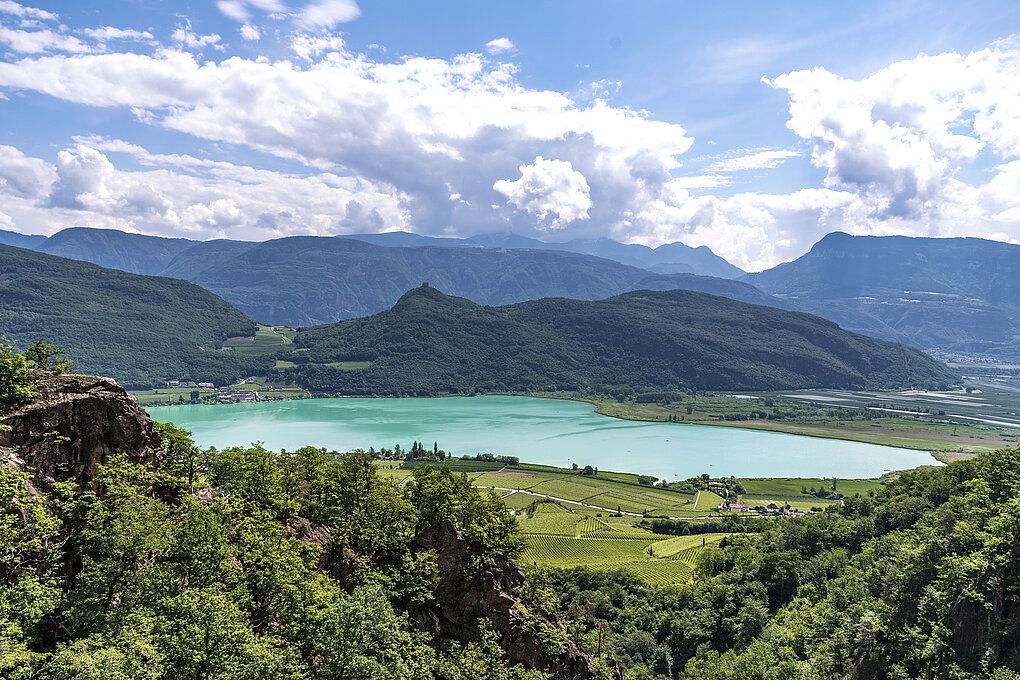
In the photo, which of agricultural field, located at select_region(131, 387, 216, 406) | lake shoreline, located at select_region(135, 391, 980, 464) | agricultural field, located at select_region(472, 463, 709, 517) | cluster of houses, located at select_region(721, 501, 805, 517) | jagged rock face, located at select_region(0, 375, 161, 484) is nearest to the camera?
jagged rock face, located at select_region(0, 375, 161, 484)

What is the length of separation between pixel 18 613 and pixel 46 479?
442 centimetres

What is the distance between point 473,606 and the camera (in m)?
21.2

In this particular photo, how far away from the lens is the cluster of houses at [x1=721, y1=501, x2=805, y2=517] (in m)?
81.4

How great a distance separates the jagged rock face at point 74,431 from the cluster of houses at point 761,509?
82695 millimetres

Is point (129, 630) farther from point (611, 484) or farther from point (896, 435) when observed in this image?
point (896, 435)

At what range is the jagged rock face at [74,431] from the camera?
15219mm

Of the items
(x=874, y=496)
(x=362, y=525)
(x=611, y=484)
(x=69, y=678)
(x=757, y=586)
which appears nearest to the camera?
(x=69, y=678)

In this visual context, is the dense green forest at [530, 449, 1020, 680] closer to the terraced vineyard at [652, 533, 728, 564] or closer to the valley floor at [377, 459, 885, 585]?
the terraced vineyard at [652, 533, 728, 564]

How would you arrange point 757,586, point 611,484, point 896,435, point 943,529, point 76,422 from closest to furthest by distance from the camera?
point 76,422 < point 943,529 < point 757,586 < point 611,484 < point 896,435

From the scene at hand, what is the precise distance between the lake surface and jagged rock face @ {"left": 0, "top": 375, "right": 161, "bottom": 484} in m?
93.3

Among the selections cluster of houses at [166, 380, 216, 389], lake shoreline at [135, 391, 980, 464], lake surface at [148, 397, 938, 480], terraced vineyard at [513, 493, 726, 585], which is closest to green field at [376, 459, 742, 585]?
terraced vineyard at [513, 493, 726, 585]

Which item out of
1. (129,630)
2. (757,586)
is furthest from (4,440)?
(757,586)

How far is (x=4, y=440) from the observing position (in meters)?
14.9

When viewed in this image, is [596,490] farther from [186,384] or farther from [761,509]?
[186,384]
